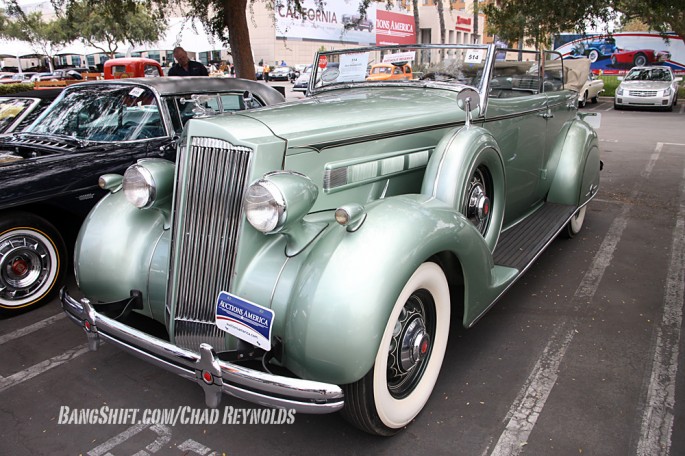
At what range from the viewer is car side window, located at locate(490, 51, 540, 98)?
370 cm

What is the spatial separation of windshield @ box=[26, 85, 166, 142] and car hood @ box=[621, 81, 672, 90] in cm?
1697

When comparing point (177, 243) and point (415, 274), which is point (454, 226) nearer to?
point (415, 274)

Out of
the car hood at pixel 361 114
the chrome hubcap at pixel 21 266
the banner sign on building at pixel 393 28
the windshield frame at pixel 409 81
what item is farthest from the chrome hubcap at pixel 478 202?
the banner sign on building at pixel 393 28

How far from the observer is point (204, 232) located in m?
2.25

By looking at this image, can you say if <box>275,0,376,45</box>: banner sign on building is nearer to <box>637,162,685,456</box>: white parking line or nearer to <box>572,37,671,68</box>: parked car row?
<box>572,37,671,68</box>: parked car row

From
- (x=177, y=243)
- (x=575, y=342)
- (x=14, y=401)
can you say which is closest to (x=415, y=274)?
(x=177, y=243)

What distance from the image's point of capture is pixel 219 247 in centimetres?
221

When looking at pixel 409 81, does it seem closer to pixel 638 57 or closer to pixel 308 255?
pixel 308 255

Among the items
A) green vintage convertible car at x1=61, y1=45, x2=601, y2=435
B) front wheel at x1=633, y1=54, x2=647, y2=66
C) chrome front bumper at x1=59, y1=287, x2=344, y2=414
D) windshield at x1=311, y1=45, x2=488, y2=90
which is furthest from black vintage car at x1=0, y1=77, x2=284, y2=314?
front wheel at x1=633, y1=54, x2=647, y2=66

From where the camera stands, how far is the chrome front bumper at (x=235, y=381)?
6.05 ft

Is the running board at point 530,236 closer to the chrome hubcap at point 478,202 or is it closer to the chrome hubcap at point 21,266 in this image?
the chrome hubcap at point 478,202

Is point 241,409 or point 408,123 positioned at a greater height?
point 408,123

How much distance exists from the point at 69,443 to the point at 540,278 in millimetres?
3435

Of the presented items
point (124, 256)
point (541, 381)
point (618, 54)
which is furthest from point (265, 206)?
point (618, 54)
